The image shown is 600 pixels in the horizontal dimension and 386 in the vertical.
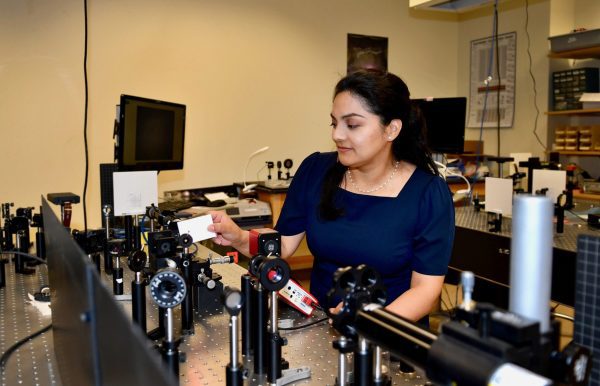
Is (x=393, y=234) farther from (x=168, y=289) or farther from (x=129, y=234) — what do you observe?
(x=129, y=234)

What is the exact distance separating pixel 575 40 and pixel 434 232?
3.20 m

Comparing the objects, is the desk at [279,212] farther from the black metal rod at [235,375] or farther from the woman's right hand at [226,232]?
the black metal rod at [235,375]

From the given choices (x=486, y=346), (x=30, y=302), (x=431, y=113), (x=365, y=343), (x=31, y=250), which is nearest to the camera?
(x=486, y=346)

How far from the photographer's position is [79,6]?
11.1ft

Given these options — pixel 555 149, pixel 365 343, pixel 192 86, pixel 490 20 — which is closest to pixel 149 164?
pixel 192 86

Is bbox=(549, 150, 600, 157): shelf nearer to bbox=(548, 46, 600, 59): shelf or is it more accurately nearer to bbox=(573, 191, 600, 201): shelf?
bbox=(573, 191, 600, 201): shelf

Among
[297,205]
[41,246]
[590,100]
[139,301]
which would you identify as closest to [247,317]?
[139,301]

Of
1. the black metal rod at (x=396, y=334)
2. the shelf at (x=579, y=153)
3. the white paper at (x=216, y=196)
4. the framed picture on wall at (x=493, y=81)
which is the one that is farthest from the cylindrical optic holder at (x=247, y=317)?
the framed picture on wall at (x=493, y=81)

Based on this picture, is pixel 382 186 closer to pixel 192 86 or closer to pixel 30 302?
pixel 30 302

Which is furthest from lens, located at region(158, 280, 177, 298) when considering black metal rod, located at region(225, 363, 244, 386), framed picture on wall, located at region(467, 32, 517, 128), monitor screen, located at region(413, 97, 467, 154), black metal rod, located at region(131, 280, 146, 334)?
framed picture on wall, located at region(467, 32, 517, 128)

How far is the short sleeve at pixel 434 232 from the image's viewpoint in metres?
1.50

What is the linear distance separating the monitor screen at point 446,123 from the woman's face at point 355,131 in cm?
224

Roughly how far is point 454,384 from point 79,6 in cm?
352

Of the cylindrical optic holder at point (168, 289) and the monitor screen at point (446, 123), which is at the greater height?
the monitor screen at point (446, 123)
